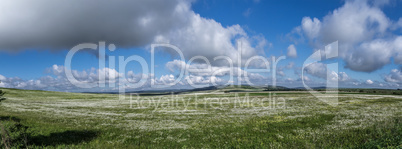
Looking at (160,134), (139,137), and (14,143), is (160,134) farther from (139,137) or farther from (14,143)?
(14,143)

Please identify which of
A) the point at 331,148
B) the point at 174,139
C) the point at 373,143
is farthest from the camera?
the point at 174,139

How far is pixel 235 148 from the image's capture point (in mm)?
11250

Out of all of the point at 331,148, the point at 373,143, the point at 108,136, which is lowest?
the point at 108,136

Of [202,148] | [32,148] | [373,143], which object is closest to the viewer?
[373,143]

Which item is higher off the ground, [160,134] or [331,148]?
[331,148]

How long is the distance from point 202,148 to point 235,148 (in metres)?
1.98

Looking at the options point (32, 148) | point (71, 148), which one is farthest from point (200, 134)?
point (32, 148)

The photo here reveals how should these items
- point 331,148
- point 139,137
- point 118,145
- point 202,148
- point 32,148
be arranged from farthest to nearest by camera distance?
point 139,137 → point 118,145 → point 202,148 → point 32,148 → point 331,148

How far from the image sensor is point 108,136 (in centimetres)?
1574

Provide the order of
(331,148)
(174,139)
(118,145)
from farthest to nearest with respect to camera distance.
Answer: (174,139)
(118,145)
(331,148)

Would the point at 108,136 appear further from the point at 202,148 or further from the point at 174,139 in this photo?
the point at 202,148

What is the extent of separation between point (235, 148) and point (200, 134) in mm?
4898

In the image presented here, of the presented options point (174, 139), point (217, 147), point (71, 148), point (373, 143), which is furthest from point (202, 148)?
point (373, 143)

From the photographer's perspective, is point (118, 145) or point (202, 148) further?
point (118, 145)
